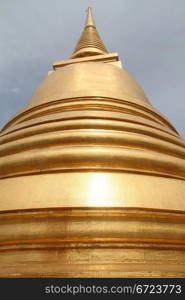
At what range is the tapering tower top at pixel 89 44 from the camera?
7812 mm

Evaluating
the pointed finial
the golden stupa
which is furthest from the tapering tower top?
the golden stupa

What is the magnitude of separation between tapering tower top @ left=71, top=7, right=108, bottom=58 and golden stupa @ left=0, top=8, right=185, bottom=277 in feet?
14.5

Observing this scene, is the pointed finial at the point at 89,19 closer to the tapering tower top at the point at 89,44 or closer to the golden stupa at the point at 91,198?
the tapering tower top at the point at 89,44

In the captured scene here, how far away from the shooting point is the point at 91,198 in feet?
8.16

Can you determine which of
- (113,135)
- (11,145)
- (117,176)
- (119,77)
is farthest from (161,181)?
(119,77)

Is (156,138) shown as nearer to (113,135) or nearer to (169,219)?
(113,135)

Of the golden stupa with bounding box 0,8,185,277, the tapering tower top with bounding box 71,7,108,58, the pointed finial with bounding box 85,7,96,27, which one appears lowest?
the golden stupa with bounding box 0,8,185,277

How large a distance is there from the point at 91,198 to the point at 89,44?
22.0ft

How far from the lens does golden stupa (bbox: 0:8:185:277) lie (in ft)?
7.36

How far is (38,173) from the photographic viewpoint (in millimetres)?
2891

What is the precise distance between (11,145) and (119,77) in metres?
2.57

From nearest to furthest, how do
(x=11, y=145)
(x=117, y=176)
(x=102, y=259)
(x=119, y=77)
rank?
(x=102, y=259) → (x=117, y=176) → (x=11, y=145) → (x=119, y=77)

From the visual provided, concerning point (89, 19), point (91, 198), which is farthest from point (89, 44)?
point (91, 198)

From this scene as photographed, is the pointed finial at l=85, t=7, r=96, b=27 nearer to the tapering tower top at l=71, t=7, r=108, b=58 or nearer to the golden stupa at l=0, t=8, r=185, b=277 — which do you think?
the tapering tower top at l=71, t=7, r=108, b=58
